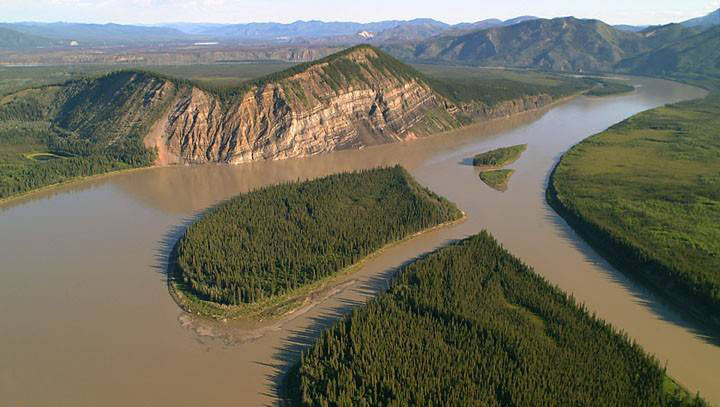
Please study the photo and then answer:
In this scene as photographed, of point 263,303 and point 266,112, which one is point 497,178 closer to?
point 266,112

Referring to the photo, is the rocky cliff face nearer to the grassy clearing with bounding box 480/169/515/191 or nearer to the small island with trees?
the small island with trees

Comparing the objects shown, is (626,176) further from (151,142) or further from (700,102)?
(700,102)

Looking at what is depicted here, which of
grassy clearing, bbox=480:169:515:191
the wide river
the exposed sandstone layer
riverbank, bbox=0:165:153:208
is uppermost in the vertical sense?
the exposed sandstone layer

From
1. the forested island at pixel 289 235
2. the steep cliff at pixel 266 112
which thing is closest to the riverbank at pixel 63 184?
the steep cliff at pixel 266 112

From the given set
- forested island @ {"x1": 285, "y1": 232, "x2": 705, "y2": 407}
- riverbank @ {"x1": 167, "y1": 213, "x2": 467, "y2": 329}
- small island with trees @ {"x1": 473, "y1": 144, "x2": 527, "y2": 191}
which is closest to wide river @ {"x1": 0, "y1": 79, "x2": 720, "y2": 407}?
riverbank @ {"x1": 167, "y1": 213, "x2": 467, "y2": 329}

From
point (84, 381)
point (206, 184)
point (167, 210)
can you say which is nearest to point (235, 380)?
point (84, 381)

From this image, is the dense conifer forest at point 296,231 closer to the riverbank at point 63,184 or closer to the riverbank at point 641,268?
the riverbank at point 641,268
